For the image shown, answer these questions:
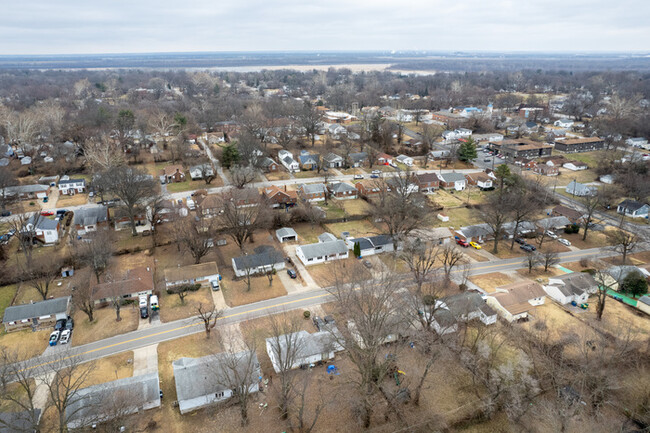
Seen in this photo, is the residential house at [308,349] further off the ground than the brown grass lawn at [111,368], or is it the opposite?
the residential house at [308,349]

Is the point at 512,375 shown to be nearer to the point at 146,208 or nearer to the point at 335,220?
the point at 335,220

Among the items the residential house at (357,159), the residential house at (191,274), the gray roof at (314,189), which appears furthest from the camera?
the residential house at (357,159)

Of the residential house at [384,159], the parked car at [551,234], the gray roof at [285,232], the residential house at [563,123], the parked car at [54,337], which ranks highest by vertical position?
the residential house at [563,123]

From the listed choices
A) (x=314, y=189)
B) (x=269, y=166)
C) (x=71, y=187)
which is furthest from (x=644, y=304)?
Result: (x=71, y=187)

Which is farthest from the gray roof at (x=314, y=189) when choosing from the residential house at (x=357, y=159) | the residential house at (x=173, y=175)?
the residential house at (x=173, y=175)

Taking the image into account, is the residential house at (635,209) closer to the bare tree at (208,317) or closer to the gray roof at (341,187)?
the gray roof at (341,187)

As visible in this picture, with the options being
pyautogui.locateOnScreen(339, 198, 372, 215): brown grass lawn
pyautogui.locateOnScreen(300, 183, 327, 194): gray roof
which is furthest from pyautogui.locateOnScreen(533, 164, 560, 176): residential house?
pyautogui.locateOnScreen(300, 183, 327, 194): gray roof

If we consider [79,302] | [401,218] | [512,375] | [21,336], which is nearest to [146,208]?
[79,302]
